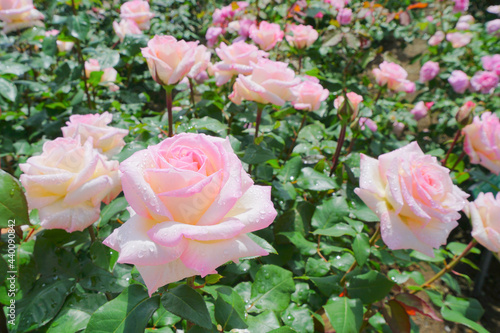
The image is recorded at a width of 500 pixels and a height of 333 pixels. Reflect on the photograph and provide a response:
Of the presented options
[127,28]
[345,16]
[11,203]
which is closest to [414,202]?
[11,203]

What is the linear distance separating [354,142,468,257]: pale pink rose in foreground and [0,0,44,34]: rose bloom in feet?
4.89

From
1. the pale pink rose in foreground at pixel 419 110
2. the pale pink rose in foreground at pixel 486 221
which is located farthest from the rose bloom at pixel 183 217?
the pale pink rose in foreground at pixel 419 110

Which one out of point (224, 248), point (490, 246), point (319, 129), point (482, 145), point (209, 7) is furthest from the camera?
point (209, 7)

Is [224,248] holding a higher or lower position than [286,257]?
higher

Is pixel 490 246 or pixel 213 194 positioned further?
pixel 490 246

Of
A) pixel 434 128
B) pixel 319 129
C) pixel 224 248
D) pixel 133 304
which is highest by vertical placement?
pixel 224 248

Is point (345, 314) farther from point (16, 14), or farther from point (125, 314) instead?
point (16, 14)

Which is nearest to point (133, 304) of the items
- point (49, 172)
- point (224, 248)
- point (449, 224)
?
point (224, 248)

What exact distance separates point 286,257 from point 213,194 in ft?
2.10

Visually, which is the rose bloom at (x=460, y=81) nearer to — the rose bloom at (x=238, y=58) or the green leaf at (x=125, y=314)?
the rose bloom at (x=238, y=58)

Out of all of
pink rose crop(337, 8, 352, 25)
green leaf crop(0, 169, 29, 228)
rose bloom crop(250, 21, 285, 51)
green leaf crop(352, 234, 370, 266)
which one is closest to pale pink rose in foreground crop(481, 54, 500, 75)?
pink rose crop(337, 8, 352, 25)

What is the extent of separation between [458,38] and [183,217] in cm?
290

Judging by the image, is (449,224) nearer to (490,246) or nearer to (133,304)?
(490,246)

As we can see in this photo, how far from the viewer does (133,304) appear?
51cm
